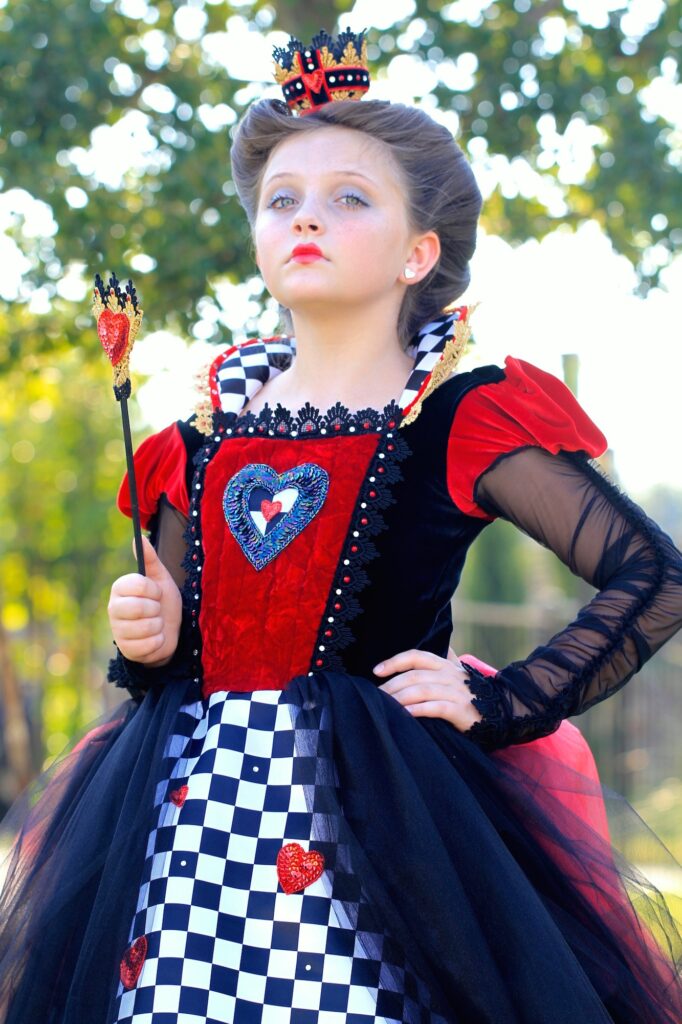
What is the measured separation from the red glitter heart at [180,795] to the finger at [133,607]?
0.32m

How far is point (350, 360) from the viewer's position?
2.30m

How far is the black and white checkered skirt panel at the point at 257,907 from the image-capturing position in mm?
1712

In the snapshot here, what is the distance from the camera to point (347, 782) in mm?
1822

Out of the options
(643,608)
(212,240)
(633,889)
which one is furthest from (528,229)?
(633,889)

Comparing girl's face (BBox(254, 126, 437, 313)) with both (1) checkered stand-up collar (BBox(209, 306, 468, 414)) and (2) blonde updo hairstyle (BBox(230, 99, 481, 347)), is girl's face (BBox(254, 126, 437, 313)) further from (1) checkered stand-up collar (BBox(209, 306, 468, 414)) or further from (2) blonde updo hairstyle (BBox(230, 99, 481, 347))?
(1) checkered stand-up collar (BBox(209, 306, 468, 414))

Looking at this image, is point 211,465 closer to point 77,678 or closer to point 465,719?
point 465,719

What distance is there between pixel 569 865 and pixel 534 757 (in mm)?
225

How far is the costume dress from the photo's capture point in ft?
5.66

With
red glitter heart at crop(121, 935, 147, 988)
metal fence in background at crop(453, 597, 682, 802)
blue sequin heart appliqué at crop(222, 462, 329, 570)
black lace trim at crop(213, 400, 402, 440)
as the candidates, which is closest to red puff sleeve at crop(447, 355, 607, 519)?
black lace trim at crop(213, 400, 402, 440)

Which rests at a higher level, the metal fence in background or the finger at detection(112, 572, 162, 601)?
the finger at detection(112, 572, 162, 601)

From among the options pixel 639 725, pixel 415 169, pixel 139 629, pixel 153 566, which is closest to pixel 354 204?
pixel 415 169

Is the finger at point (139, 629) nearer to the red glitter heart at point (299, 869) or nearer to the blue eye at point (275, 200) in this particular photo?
the red glitter heart at point (299, 869)

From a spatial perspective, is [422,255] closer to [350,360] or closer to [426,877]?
[350,360]

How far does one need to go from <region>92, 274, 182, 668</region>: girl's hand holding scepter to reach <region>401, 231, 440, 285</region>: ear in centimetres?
60
